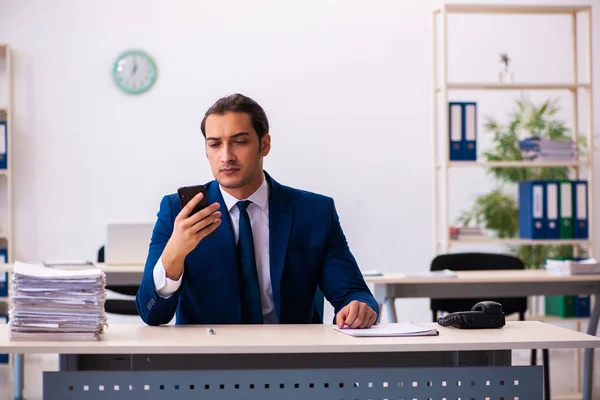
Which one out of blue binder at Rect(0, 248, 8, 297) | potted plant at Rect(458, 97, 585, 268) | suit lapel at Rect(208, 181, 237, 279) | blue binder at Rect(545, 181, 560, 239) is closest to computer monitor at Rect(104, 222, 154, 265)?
blue binder at Rect(0, 248, 8, 297)

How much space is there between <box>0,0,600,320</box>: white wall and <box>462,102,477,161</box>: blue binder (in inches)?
50.2

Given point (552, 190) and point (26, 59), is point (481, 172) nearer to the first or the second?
point (552, 190)

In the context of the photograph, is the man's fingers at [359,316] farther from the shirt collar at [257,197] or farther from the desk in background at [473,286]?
the desk in background at [473,286]

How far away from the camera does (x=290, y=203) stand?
2570 millimetres

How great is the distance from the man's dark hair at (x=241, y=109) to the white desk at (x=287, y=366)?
0.67 metres

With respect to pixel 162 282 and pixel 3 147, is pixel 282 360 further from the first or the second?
pixel 3 147

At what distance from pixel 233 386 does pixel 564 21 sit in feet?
17.6

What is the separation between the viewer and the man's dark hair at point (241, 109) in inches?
96.8

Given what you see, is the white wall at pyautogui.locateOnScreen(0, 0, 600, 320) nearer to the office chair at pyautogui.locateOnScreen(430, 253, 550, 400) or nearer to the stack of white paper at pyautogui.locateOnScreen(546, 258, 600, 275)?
the office chair at pyautogui.locateOnScreen(430, 253, 550, 400)

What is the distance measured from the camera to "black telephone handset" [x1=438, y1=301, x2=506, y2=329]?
7.51 ft

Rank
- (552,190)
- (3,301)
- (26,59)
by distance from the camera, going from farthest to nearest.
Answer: (26,59) < (3,301) < (552,190)

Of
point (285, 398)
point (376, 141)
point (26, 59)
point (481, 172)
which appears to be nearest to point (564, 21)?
point (481, 172)

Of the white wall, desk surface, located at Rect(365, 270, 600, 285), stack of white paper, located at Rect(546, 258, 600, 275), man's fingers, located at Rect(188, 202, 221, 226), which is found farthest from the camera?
the white wall

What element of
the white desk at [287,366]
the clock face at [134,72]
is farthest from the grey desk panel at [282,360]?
the clock face at [134,72]
